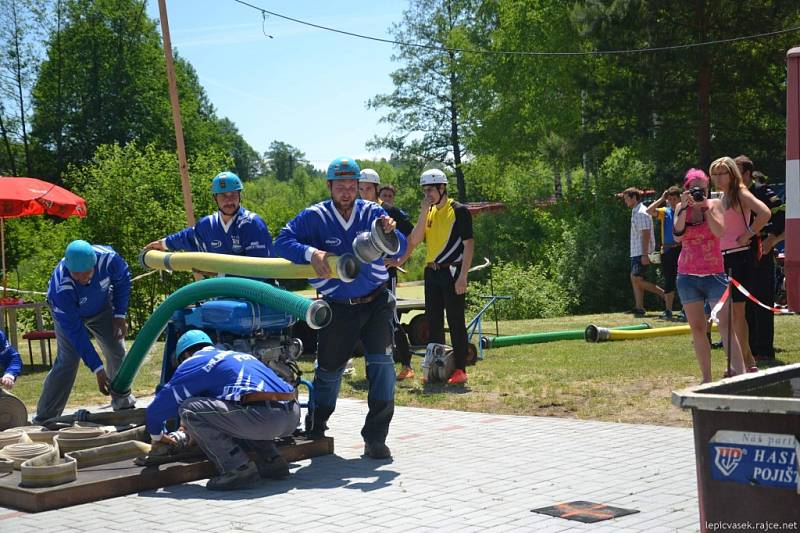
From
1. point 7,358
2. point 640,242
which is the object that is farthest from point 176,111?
point 640,242

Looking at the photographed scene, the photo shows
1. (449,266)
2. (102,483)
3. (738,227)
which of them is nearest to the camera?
(102,483)

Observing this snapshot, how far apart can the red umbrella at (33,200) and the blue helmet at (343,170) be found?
9.01m

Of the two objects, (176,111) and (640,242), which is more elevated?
(176,111)

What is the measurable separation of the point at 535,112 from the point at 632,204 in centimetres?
2275

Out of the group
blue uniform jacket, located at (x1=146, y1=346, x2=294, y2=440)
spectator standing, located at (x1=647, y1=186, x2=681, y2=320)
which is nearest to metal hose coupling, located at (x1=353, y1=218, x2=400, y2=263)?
blue uniform jacket, located at (x1=146, y1=346, x2=294, y2=440)

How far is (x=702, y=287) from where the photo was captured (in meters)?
8.41

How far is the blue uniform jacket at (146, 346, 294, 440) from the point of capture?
6387 mm

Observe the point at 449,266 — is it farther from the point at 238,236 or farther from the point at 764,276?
the point at 764,276

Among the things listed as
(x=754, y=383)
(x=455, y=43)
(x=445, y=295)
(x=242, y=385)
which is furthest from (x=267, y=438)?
(x=455, y=43)

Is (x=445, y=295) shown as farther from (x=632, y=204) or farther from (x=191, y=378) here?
(x=632, y=204)

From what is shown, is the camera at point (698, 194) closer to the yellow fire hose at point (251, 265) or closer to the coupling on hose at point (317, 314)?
the yellow fire hose at point (251, 265)

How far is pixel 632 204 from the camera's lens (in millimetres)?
16969

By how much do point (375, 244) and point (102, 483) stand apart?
2306 mm

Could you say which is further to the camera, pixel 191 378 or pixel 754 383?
pixel 191 378
